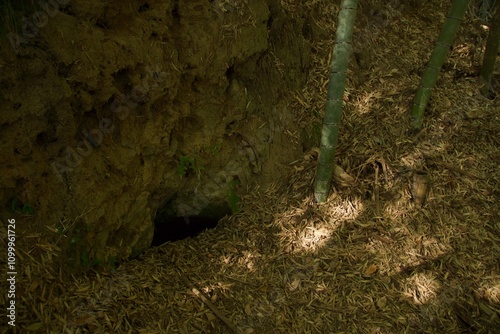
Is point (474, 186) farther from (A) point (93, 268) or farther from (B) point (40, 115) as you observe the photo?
(B) point (40, 115)

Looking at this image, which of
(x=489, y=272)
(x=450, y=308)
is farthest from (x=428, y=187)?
(x=450, y=308)

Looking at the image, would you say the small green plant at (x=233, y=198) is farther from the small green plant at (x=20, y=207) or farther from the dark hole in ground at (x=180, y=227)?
the small green plant at (x=20, y=207)

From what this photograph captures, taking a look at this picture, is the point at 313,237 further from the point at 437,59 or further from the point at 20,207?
the point at 20,207

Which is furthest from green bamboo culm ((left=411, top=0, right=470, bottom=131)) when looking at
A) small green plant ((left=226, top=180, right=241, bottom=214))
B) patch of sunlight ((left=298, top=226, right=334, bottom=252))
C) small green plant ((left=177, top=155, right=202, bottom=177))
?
small green plant ((left=177, top=155, right=202, bottom=177))

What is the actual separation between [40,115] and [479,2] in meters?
5.79

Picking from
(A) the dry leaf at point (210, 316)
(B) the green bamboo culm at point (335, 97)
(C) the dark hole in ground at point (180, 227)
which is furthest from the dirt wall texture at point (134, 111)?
(A) the dry leaf at point (210, 316)

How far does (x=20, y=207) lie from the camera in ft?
7.09

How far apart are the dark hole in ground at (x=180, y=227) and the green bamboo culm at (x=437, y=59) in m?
2.40

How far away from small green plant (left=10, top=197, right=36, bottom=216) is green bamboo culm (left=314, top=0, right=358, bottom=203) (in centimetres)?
231

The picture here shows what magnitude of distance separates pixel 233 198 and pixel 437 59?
2.47 meters

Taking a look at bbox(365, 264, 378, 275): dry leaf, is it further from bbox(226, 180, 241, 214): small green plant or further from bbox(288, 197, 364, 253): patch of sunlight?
bbox(226, 180, 241, 214): small green plant

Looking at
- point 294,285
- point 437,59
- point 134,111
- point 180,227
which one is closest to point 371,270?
point 294,285

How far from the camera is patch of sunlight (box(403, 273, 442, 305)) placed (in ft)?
9.05

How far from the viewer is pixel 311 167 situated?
11.8 ft
